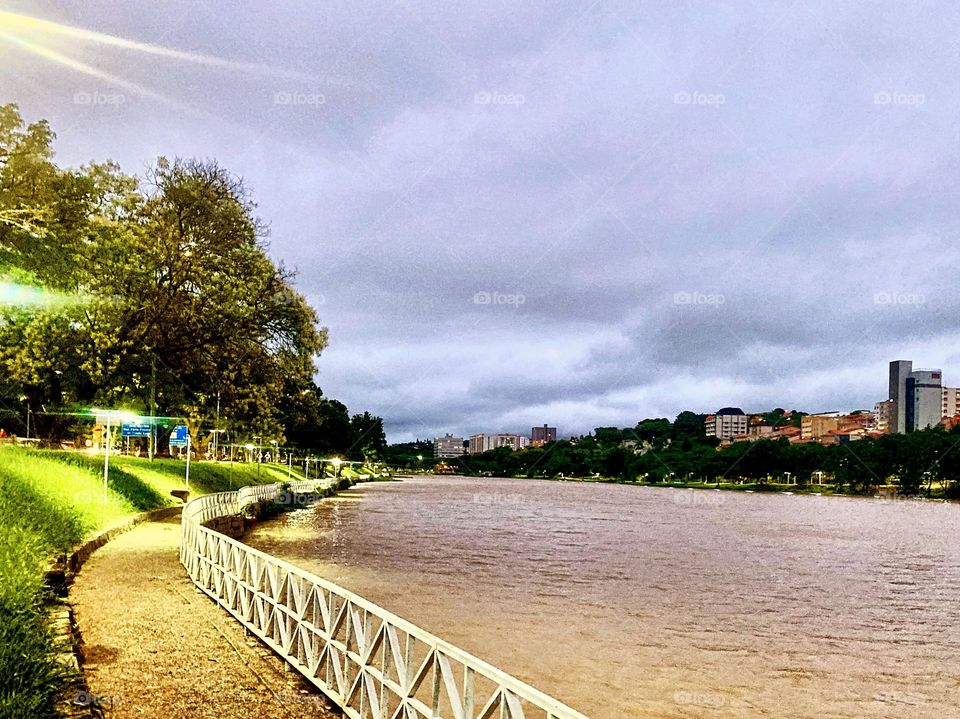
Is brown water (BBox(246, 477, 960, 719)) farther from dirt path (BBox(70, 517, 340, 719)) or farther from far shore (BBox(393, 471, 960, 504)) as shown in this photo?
far shore (BBox(393, 471, 960, 504))

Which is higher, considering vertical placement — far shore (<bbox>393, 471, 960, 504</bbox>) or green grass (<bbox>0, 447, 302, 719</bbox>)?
green grass (<bbox>0, 447, 302, 719</bbox>)

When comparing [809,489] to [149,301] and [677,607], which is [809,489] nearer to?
[677,607]

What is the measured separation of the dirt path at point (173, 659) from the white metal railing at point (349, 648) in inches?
12.8

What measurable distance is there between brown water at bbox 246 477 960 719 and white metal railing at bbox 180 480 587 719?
114 inches

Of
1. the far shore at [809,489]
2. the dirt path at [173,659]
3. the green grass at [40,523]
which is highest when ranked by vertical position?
the green grass at [40,523]

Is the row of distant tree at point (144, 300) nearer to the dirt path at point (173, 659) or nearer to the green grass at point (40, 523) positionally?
the green grass at point (40, 523)

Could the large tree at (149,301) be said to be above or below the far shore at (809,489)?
above

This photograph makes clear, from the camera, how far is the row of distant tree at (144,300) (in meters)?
28.3

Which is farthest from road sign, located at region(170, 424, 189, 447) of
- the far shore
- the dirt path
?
the far shore

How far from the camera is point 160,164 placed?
114 feet

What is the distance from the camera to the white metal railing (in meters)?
7.54

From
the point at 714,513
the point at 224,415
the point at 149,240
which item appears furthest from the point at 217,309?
the point at 714,513

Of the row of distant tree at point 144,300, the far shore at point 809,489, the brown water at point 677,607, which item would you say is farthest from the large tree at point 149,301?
the far shore at point 809,489

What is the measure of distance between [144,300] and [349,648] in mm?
26371
